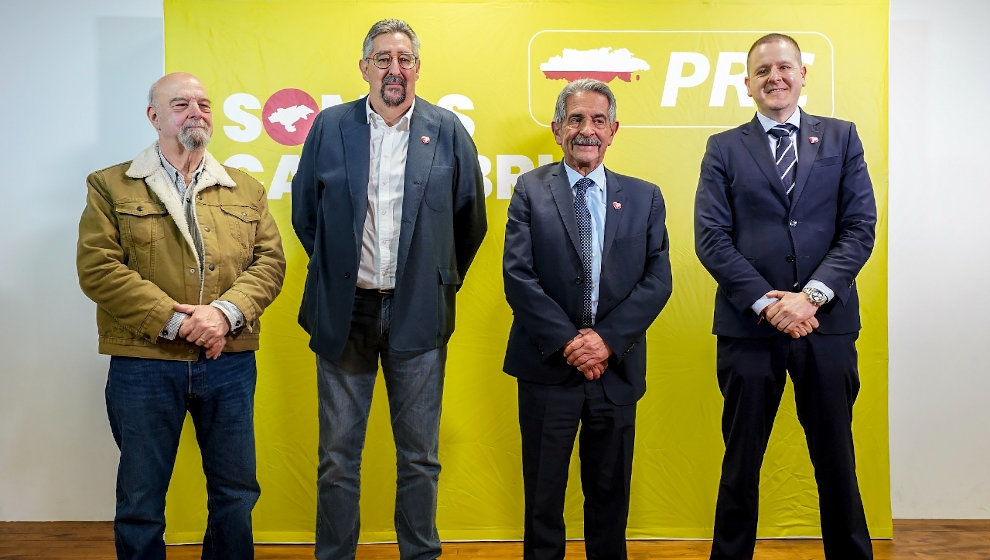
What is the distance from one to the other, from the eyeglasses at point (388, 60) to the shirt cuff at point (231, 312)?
36.5 inches

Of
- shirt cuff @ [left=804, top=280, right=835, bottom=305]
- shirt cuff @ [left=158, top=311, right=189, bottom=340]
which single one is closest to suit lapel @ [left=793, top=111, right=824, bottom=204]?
shirt cuff @ [left=804, top=280, right=835, bottom=305]

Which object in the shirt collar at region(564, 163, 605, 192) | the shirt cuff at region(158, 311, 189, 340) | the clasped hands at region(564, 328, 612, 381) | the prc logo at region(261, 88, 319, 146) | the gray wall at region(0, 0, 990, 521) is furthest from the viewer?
the gray wall at region(0, 0, 990, 521)

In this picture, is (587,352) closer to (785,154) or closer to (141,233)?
(785,154)

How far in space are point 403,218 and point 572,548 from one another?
1.61 m

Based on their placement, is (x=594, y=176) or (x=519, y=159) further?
(x=519, y=159)

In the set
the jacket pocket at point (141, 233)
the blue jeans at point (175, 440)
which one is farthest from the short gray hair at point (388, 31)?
the blue jeans at point (175, 440)

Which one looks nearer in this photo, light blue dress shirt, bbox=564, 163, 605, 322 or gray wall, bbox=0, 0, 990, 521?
light blue dress shirt, bbox=564, 163, 605, 322

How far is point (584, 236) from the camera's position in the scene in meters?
2.51

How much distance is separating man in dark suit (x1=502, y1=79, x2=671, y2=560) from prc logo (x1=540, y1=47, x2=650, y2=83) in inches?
26.6

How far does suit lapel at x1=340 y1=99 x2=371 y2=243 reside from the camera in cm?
249

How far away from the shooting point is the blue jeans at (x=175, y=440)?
227cm

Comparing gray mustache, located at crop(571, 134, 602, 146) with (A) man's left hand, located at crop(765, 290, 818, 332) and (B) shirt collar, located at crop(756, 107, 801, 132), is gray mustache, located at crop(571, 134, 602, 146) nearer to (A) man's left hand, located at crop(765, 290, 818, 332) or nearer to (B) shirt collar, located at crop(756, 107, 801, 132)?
(B) shirt collar, located at crop(756, 107, 801, 132)

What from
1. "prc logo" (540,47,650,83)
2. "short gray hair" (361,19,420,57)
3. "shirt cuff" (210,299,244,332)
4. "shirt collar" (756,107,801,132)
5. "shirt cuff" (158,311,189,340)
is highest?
"prc logo" (540,47,650,83)

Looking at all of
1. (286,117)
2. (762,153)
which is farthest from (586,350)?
(286,117)
